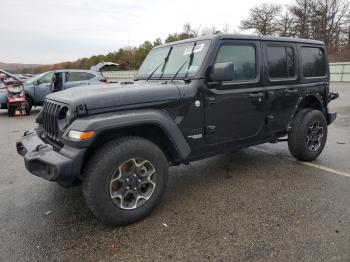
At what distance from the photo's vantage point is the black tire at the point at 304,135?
4871mm

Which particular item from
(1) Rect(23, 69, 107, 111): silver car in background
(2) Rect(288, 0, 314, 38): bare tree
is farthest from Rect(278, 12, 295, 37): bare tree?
(1) Rect(23, 69, 107, 111): silver car in background

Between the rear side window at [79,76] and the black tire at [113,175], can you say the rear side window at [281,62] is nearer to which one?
the black tire at [113,175]

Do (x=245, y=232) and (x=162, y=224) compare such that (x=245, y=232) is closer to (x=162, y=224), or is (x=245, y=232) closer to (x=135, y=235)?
(x=162, y=224)

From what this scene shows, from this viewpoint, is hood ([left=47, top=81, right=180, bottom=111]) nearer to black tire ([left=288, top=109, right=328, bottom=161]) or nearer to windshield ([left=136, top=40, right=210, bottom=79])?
windshield ([left=136, top=40, right=210, bottom=79])

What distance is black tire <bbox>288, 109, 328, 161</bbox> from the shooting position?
4871 millimetres

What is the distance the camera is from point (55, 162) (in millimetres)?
2846

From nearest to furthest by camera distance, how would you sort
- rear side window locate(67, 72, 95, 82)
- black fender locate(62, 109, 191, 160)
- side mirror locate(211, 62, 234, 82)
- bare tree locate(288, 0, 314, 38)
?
black fender locate(62, 109, 191, 160), side mirror locate(211, 62, 234, 82), rear side window locate(67, 72, 95, 82), bare tree locate(288, 0, 314, 38)

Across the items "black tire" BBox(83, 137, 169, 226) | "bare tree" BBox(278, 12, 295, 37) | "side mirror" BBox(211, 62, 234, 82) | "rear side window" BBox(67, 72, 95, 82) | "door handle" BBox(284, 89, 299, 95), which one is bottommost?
"black tire" BBox(83, 137, 169, 226)

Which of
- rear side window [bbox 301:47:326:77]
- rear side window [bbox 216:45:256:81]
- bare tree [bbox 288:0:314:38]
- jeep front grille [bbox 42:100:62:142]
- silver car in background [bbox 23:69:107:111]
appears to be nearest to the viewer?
jeep front grille [bbox 42:100:62:142]

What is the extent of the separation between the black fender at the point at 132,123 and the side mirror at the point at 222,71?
2.42 ft

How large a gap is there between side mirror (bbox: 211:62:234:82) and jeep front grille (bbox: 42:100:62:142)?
172cm

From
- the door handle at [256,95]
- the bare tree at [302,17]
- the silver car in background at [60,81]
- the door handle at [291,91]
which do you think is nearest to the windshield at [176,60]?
the door handle at [256,95]

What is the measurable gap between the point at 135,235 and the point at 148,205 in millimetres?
358

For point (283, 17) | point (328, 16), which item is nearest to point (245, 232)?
point (328, 16)
